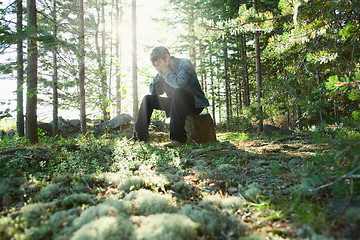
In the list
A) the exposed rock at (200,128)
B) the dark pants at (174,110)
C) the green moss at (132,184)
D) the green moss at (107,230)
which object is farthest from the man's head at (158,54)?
the green moss at (107,230)

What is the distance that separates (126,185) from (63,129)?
11474 mm

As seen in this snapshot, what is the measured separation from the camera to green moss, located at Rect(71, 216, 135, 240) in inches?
47.3

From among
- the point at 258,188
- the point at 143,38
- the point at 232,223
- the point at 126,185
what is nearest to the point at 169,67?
the point at 126,185

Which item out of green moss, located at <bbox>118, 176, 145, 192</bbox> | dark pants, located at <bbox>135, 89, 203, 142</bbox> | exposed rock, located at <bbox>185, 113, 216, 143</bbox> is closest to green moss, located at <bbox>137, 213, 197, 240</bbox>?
green moss, located at <bbox>118, 176, 145, 192</bbox>

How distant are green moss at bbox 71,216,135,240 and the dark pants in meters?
3.11

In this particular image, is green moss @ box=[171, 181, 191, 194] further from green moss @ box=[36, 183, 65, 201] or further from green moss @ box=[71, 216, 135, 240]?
green moss @ box=[36, 183, 65, 201]

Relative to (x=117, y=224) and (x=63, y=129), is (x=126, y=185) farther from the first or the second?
(x=63, y=129)

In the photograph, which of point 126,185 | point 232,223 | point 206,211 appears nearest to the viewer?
point 232,223

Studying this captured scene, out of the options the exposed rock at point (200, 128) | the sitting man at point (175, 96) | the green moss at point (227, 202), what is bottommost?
the green moss at point (227, 202)

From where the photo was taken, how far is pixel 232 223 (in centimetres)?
150

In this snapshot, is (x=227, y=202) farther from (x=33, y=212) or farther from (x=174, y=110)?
(x=174, y=110)

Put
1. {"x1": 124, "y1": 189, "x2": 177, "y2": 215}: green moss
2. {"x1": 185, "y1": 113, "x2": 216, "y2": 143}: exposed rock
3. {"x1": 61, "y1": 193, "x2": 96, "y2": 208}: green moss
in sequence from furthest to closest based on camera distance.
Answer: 1. {"x1": 185, "y1": 113, "x2": 216, "y2": 143}: exposed rock
2. {"x1": 61, "y1": 193, "x2": 96, "y2": 208}: green moss
3. {"x1": 124, "y1": 189, "x2": 177, "y2": 215}: green moss

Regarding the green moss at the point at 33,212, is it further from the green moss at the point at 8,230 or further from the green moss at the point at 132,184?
the green moss at the point at 132,184

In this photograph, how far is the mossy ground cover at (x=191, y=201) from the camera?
129 centimetres
